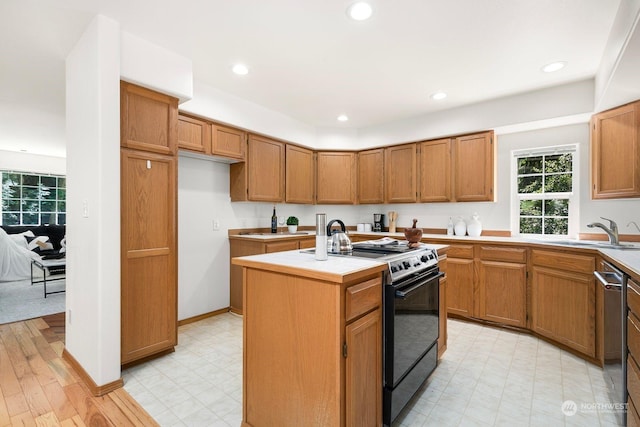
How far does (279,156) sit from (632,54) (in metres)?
3.45

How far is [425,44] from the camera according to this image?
2.48m

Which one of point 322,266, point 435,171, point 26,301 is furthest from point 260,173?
point 26,301

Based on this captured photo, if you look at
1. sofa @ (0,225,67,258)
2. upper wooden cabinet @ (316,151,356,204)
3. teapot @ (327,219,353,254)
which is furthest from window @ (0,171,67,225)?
teapot @ (327,219,353,254)

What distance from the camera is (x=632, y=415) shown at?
5.09 ft

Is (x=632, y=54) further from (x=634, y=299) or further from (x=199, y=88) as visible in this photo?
(x=199, y=88)

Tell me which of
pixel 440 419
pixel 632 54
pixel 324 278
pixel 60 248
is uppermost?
pixel 632 54

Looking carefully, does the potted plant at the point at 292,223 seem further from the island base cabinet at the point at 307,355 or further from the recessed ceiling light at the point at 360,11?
the recessed ceiling light at the point at 360,11

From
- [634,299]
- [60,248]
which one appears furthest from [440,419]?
[60,248]

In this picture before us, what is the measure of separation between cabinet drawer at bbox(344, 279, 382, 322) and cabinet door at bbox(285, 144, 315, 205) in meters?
2.90

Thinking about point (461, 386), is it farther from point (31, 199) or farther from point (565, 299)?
point (31, 199)

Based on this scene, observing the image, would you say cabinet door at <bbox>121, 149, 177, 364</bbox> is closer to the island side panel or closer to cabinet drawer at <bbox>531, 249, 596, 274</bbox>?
the island side panel

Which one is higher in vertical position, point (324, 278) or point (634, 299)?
point (324, 278)

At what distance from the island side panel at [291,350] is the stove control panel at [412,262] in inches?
20.2

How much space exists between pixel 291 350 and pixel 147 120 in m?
2.13
